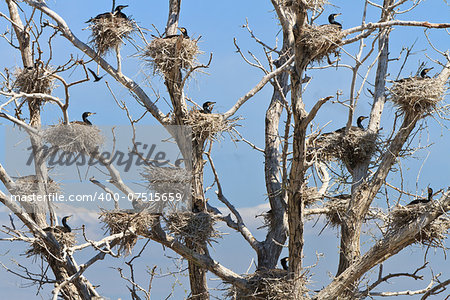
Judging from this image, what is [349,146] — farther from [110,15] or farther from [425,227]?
[110,15]

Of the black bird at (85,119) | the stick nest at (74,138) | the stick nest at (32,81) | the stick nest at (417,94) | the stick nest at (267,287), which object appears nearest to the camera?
the stick nest at (267,287)

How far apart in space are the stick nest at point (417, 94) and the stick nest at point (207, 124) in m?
2.41

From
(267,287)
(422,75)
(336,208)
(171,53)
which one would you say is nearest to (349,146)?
(336,208)

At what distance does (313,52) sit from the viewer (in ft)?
22.6

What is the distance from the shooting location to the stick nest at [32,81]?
877cm

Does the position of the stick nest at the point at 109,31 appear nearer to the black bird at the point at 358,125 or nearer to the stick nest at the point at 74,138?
the stick nest at the point at 74,138

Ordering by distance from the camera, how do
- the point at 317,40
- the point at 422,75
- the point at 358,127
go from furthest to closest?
the point at 358,127 < the point at 422,75 < the point at 317,40

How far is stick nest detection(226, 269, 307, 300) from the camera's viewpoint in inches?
282

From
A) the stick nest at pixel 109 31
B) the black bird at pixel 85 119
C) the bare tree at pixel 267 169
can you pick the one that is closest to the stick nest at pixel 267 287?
the bare tree at pixel 267 169

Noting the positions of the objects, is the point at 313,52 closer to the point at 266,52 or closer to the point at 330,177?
the point at 266,52

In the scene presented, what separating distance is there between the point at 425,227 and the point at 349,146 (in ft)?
5.11

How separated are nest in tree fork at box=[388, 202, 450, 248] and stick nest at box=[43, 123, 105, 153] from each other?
4.03m

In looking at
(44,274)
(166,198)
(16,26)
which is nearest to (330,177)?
(166,198)

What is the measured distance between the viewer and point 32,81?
28.9 ft
